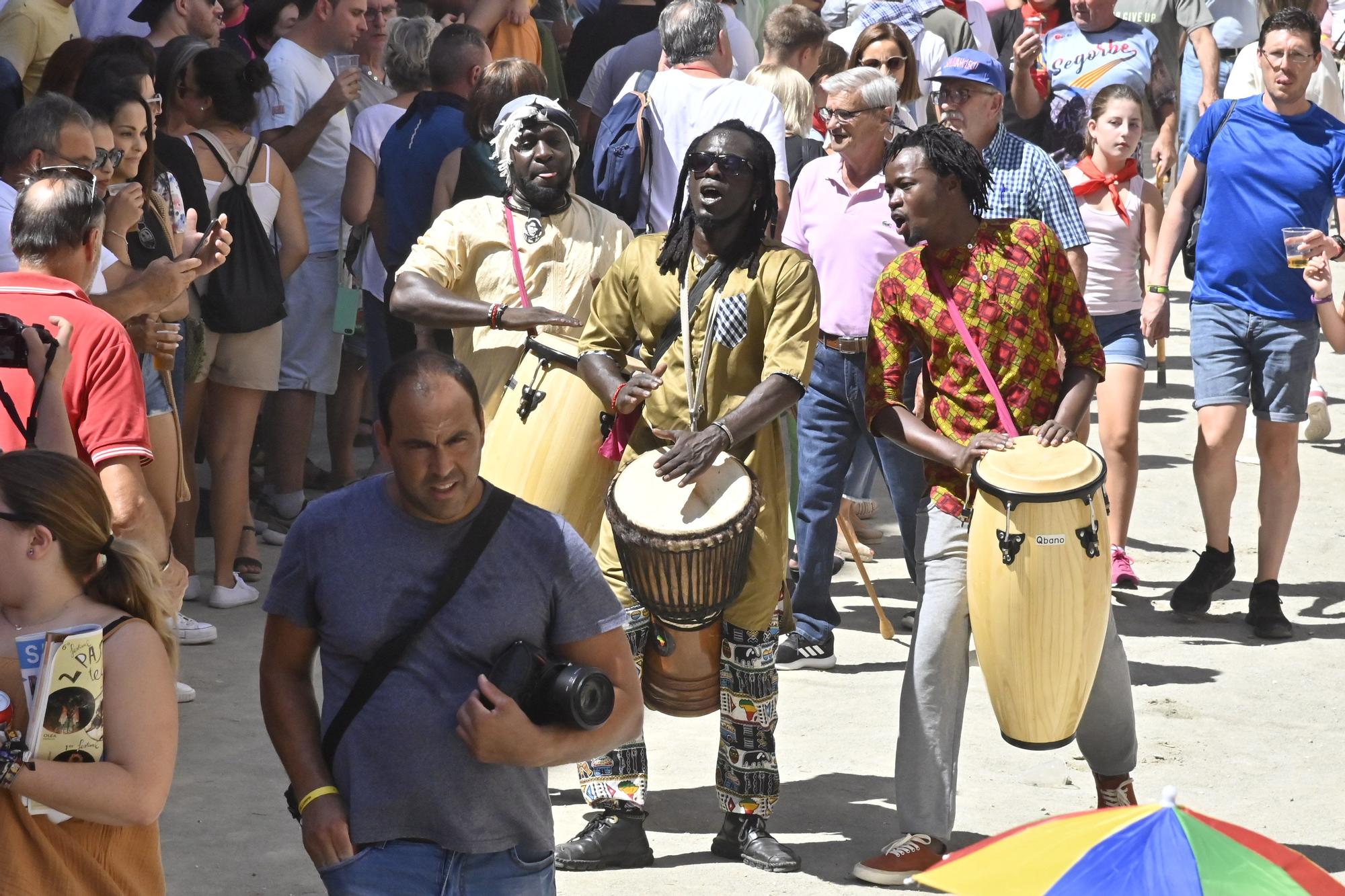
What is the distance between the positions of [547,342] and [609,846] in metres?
1.59

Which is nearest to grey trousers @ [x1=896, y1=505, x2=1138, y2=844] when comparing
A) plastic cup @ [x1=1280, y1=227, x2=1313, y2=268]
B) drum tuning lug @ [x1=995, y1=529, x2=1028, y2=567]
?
drum tuning lug @ [x1=995, y1=529, x2=1028, y2=567]

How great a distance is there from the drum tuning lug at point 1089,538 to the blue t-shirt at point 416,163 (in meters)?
3.80

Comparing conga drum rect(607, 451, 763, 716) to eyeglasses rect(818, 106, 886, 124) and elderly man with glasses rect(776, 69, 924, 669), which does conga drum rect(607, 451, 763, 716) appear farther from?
eyeglasses rect(818, 106, 886, 124)

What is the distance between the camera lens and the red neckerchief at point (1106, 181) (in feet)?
27.3

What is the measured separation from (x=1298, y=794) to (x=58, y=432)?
416 centimetres

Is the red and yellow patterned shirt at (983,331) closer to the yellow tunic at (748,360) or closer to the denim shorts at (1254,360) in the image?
the yellow tunic at (748,360)

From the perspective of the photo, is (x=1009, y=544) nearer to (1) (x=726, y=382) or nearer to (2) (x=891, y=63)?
(1) (x=726, y=382)

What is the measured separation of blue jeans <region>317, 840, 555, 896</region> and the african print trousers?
1.96 m

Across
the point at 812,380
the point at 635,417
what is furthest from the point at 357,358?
the point at 635,417

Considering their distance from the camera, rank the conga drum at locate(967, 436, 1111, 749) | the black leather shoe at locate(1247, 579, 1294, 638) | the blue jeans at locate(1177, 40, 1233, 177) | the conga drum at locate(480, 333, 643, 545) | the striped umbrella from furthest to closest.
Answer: the blue jeans at locate(1177, 40, 1233, 177)
the black leather shoe at locate(1247, 579, 1294, 638)
the conga drum at locate(480, 333, 643, 545)
the conga drum at locate(967, 436, 1111, 749)
the striped umbrella

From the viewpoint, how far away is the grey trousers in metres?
5.32

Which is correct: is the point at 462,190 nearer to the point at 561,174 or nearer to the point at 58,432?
the point at 561,174

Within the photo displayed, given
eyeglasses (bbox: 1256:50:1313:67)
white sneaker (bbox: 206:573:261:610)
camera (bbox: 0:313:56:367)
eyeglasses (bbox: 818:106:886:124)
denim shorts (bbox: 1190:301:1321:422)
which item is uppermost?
eyeglasses (bbox: 1256:50:1313:67)

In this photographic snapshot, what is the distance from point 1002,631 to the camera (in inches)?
200
